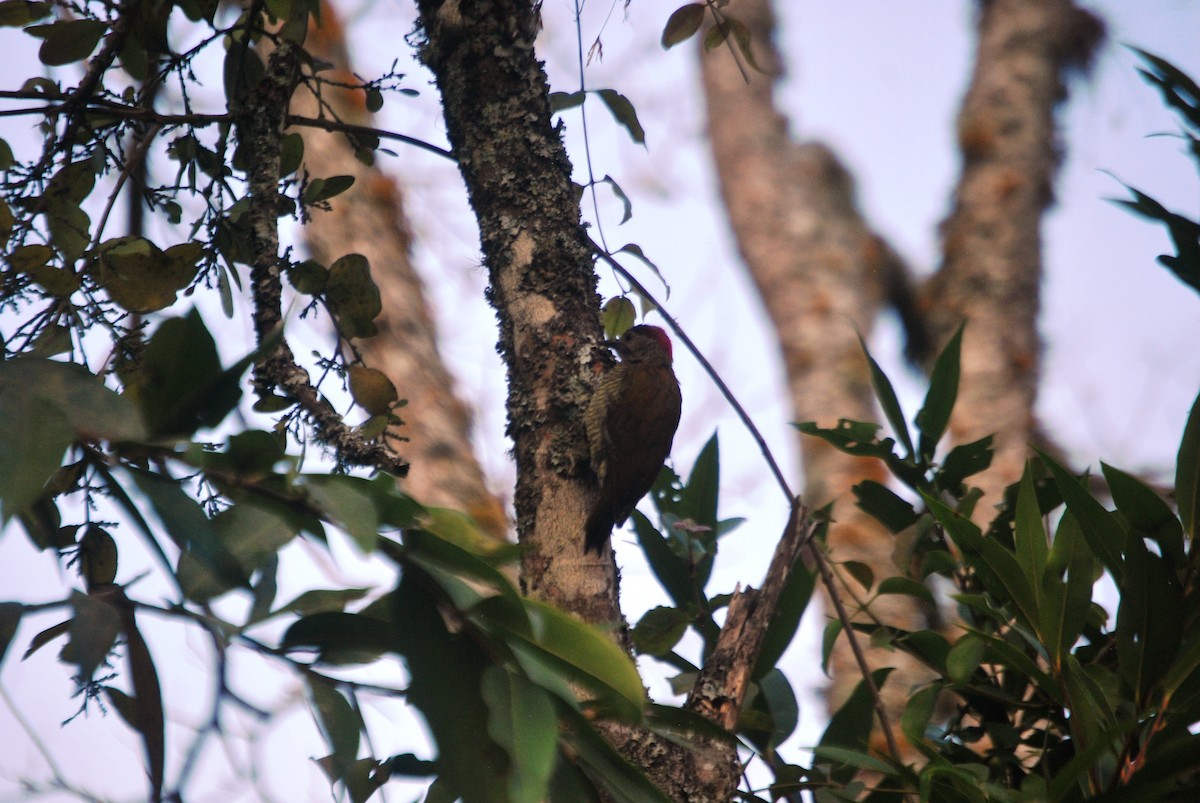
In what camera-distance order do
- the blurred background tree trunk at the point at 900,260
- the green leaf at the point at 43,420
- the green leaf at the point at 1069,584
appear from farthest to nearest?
the blurred background tree trunk at the point at 900,260, the green leaf at the point at 1069,584, the green leaf at the point at 43,420

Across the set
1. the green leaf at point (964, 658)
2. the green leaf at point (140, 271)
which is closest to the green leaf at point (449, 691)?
the green leaf at point (140, 271)

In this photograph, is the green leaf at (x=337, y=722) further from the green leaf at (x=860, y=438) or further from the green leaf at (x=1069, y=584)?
the green leaf at (x=860, y=438)

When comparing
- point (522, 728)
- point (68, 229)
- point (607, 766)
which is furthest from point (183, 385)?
point (68, 229)

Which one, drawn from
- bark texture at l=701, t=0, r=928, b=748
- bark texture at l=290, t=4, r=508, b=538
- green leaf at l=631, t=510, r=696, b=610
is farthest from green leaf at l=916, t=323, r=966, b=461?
bark texture at l=290, t=4, r=508, b=538

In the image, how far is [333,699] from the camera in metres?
1.02

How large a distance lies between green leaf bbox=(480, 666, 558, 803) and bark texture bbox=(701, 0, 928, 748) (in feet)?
13.4

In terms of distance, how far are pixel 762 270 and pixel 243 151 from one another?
5.43 m

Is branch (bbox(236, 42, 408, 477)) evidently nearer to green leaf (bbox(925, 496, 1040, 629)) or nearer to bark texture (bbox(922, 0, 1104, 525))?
green leaf (bbox(925, 496, 1040, 629))

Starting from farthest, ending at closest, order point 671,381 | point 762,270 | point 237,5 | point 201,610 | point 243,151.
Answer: point 762,270, point 237,5, point 671,381, point 243,151, point 201,610

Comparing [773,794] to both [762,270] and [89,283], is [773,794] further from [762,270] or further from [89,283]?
[762,270]

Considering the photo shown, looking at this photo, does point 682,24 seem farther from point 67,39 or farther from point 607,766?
point 607,766

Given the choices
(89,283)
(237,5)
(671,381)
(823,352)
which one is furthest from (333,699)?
(823,352)

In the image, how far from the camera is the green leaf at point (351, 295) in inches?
81.7

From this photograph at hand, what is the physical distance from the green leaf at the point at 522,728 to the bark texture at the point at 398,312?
4560 millimetres
